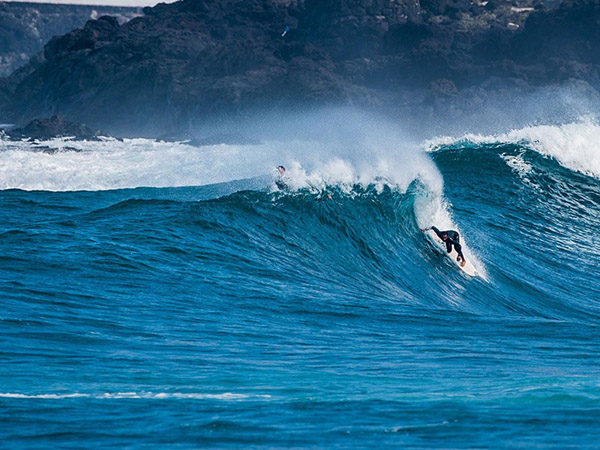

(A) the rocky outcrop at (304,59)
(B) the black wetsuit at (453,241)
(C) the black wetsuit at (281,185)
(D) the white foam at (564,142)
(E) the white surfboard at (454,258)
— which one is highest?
(A) the rocky outcrop at (304,59)

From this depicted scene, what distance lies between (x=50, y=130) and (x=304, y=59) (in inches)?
894

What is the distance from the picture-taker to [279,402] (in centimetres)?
730

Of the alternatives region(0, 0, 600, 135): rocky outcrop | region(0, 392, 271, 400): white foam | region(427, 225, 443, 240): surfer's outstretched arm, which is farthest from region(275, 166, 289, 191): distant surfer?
region(0, 0, 600, 135): rocky outcrop

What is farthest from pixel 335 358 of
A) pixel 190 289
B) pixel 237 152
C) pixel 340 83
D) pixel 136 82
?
pixel 136 82

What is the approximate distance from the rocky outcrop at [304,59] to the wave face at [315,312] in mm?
36767

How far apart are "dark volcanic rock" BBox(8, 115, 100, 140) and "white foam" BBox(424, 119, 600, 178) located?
25390mm

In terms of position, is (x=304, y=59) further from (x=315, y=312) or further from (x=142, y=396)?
(x=142, y=396)

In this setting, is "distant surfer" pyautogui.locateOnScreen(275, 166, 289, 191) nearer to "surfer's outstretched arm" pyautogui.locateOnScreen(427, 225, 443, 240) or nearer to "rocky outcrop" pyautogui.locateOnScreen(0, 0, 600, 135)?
"surfer's outstretched arm" pyautogui.locateOnScreen(427, 225, 443, 240)

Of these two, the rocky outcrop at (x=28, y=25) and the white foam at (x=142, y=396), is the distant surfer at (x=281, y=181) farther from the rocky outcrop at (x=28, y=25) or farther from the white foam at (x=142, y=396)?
the rocky outcrop at (x=28, y=25)

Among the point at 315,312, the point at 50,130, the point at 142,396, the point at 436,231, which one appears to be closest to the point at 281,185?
the point at 436,231

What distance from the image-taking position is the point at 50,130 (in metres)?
47.1

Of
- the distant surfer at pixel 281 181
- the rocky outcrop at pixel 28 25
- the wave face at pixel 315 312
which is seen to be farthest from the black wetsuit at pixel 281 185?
the rocky outcrop at pixel 28 25

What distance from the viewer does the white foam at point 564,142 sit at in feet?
80.5

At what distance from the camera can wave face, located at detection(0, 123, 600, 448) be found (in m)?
6.85
